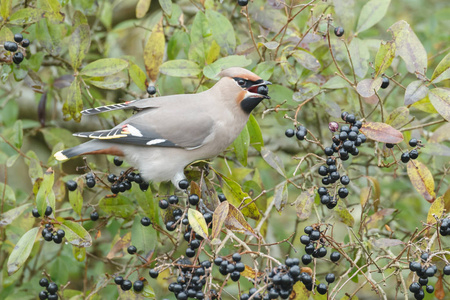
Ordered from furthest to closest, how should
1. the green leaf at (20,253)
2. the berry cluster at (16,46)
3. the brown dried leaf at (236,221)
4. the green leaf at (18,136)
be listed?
1. the green leaf at (18,136)
2. the berry cluster at (16,46)
3. the green leaf at (20,253)
4. the brown dried leaf at (236,221)

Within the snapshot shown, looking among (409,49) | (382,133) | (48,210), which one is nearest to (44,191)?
(48,210)

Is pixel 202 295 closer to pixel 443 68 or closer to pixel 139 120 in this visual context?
pixel 139 120

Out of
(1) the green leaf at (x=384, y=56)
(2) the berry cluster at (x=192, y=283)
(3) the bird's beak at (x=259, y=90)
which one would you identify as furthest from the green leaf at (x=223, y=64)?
(2) the berry cluster at (x=192, y=283)

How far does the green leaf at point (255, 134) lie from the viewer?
133 inches

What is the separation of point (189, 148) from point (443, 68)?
1.46 meters

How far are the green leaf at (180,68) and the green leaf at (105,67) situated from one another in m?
0.23

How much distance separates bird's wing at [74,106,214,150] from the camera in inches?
135

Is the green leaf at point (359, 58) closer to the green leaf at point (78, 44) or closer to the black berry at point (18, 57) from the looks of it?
the green leaf at point (78, 44)

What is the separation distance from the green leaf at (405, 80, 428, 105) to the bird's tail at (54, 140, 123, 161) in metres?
1.64

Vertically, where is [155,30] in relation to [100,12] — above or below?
above

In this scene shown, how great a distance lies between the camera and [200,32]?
333 cm

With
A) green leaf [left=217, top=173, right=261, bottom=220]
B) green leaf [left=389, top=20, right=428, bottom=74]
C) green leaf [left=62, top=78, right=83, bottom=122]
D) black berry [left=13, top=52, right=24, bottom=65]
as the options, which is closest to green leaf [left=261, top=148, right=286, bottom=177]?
green leaf [left=217, top=173, right=261, bottom=220]

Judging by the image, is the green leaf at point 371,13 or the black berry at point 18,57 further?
the green leaf at point 371,13

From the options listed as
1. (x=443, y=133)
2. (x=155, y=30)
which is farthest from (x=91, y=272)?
(x=443, y=133)
